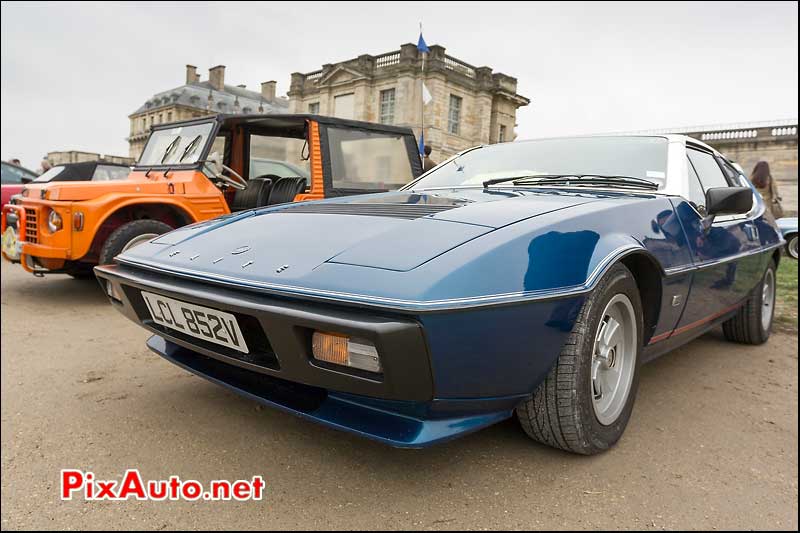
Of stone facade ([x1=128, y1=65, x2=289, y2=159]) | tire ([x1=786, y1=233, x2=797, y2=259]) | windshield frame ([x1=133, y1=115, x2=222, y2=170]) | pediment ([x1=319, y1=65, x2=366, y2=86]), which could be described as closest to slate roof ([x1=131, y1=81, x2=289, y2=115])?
stone facade ([x1=128, y1=65, x2=289, y2=159])

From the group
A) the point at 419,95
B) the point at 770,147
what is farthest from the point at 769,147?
the point at 419,95

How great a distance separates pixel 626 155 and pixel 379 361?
5.97 feet

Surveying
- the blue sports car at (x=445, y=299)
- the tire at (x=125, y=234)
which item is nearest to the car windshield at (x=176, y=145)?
the tire at (x=125, y=234)

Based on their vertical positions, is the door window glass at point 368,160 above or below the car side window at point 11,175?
below

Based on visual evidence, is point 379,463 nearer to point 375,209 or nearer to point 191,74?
point 375,209

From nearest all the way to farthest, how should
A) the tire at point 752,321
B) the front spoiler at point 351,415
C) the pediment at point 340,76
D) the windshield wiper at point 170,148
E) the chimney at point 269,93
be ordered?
1. the front spoiler at point 351,415
2. the tire at point 752,321
3. the windshield wiper at point 170,148
4. the pediment at point 340,76
5. the chimney at point 269,93

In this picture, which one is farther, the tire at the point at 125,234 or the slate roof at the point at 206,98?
the slate roof at the point at 206,98

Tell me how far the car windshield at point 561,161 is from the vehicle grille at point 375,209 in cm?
71

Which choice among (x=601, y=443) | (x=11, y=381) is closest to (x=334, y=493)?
(x=601, y=443)

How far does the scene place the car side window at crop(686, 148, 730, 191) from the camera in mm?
2709

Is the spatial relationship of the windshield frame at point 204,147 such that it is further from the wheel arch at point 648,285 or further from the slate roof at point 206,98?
the slate roof at point 206,98

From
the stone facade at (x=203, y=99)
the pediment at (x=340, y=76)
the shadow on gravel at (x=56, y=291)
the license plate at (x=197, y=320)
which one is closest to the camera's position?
the license plate at (x=197, y=320)

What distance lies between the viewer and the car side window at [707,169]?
2.71 meters

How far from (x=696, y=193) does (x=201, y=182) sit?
11.7 ft
